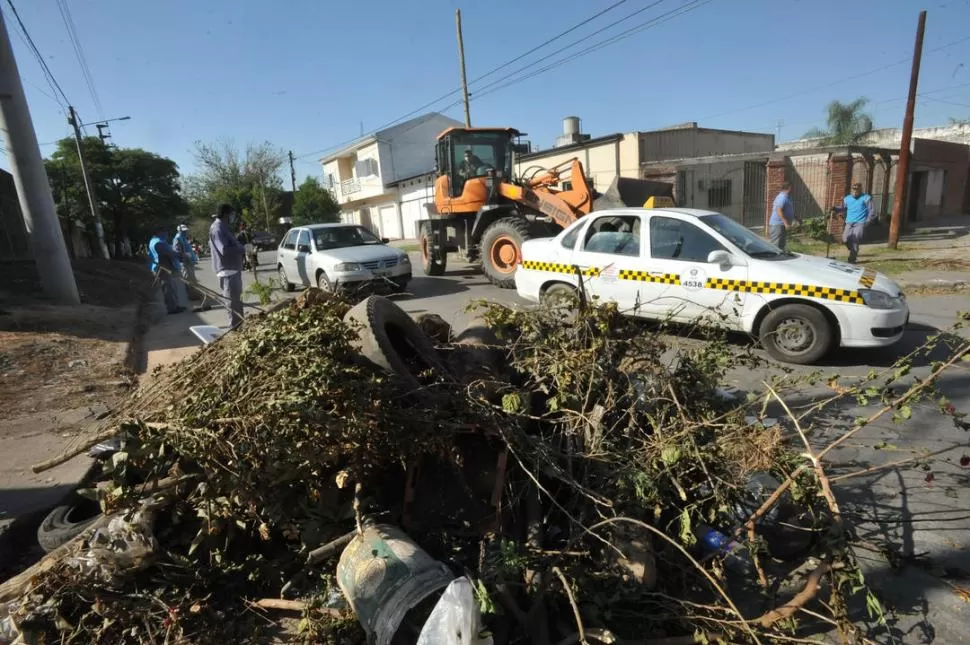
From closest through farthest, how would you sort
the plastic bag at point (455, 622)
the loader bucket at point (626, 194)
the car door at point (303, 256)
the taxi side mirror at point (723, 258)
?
the plastic bag at point (455, 622) → the taxi side mirror at point (723, 258) → the loader bucket at point (626, 194) → the car door at point (303, 256)

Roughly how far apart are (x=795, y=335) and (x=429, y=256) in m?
9.00

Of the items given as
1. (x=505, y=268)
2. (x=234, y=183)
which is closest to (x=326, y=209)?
(x=234, y=183)

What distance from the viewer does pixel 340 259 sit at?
10.0 meters

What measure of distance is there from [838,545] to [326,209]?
4037 cm

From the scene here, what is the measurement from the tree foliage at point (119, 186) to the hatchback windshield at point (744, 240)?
30051mm

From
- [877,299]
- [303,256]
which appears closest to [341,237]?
[303,256]

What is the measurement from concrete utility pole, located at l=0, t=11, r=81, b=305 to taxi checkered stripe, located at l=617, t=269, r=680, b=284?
1098 centimetres

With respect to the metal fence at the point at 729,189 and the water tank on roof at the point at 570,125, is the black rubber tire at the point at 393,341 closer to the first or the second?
the metal fence at the point at 729,189

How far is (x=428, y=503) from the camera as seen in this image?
2.68 meters

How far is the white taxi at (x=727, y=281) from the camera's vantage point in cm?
497

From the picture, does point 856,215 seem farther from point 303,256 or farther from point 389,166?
point 389,166

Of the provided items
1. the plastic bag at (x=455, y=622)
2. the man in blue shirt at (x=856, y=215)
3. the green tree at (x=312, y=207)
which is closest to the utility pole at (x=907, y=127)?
the man in blue shirt at (x=856, y=215)

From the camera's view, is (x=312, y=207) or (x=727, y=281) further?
(x=312, y=207)

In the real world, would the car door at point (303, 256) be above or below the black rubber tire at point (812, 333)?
above
